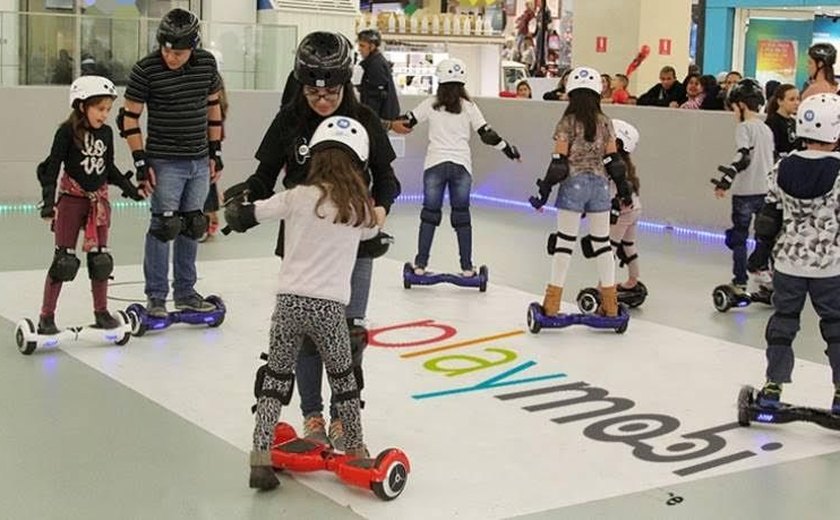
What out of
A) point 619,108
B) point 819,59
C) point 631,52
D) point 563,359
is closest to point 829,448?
point 563,359

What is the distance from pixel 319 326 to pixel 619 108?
911cm

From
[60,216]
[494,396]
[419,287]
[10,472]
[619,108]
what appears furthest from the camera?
[619,108]

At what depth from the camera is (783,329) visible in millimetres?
5656

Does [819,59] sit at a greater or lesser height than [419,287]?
greater

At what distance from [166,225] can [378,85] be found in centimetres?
563

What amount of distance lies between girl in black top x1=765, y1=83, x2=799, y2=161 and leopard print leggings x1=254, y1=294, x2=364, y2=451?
4.92 meters

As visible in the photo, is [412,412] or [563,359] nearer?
[412,412]

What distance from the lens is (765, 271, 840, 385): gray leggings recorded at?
5.57 metres

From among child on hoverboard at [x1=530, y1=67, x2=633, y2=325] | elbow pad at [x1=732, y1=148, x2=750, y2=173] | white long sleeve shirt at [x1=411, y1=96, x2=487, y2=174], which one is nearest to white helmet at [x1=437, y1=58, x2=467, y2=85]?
white long sleeve shirt at [x1=411, y1=96, x2=487, y2=174]

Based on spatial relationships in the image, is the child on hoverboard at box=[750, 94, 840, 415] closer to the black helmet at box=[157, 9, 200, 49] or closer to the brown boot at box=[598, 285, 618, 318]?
the brown boot at box=[598, 285, 618, 318]

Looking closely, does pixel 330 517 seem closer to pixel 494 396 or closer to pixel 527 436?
pixel 527 436

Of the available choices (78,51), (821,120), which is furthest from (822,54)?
(78,51)

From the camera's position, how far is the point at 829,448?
18.1 feet

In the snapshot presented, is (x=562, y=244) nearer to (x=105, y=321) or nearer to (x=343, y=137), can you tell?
(x=105, y=321)
